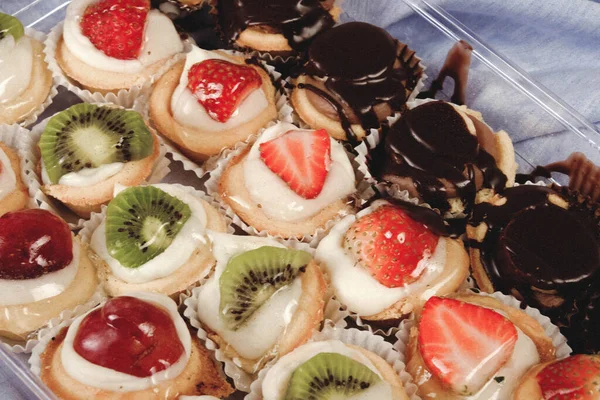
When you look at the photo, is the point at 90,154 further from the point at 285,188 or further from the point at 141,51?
the point at 285,188

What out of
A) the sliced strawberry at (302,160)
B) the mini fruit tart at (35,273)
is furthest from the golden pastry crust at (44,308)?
the sliced strawberry at (302,160)

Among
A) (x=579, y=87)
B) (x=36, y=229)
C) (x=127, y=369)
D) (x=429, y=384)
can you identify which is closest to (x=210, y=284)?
(x=127, y=369)

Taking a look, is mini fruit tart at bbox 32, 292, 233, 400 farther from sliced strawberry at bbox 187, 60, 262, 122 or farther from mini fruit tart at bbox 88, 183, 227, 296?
sliced strawberry at bbox 187, 60, 262, 122

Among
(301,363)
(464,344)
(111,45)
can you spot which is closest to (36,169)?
(111,45)

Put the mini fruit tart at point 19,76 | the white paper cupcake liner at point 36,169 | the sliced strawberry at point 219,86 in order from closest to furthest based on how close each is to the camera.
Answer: the white paper cupcake liner at point 36,169 → the sliced strawberry at point 219,86 → the mini fruit tart at point 19,76

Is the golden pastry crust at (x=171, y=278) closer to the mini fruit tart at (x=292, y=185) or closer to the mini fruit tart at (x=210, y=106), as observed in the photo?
the mini fruit tart at (x=292, y=185)

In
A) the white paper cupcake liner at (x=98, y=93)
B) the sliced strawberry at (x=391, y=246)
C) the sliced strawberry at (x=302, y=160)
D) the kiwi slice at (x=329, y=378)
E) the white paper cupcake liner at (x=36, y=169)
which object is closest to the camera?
the kiwi slice at (x=329, y=378)

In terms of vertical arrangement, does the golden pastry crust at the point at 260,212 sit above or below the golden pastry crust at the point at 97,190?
above
